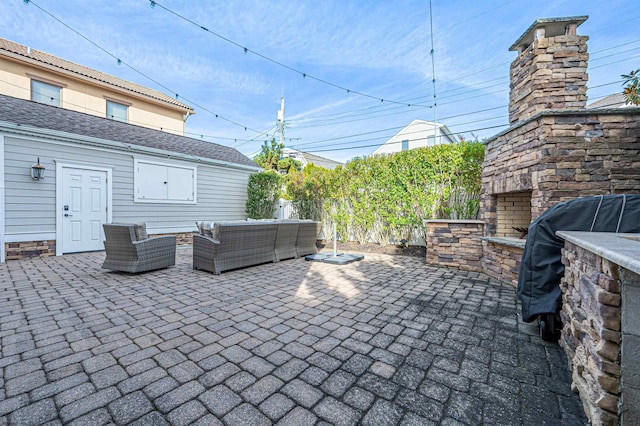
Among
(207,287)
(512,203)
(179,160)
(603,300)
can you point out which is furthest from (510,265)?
(179,160)

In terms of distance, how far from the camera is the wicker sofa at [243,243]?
4.56 meters

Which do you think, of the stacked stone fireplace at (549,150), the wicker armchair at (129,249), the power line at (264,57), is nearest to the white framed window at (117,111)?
the power line at (264,57)

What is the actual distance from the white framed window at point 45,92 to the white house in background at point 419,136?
50.1ft

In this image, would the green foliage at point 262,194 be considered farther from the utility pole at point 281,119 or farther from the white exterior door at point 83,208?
the utility pole at point 281,119

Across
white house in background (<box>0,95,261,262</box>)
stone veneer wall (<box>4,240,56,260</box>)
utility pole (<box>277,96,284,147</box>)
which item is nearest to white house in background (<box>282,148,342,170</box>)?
utility pole (<box>277,96,284,147</box>)

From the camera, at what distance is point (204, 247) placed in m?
4.70

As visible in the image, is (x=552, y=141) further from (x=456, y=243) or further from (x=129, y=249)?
(x=129, y=249)

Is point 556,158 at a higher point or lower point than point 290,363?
higher

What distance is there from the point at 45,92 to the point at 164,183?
8.14 m

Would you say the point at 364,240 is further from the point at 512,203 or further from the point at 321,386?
the point at 321,386

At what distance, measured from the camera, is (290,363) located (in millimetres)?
1948

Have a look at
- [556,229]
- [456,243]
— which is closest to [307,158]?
[456,243]

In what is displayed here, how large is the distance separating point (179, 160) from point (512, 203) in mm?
8532

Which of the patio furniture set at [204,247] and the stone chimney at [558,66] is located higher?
the stone chimney at [558,66]
